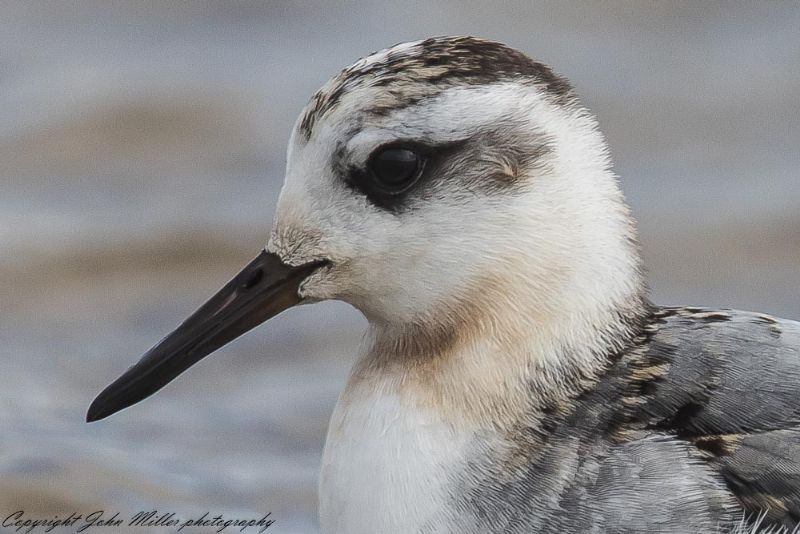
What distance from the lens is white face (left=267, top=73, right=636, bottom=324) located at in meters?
4.80

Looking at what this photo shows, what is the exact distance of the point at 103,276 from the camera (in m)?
8.20

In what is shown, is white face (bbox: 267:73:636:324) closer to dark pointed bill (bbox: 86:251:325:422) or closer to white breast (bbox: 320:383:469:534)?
dark pointed bill (bbox: 86:251:325:422)

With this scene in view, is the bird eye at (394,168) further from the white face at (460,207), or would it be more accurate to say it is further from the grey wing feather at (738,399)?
the grey wing feather at (738,399)

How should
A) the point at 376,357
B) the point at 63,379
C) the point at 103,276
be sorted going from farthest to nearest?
1. the point at 103,276
2. the point at 63,379
3. the point at 376,357

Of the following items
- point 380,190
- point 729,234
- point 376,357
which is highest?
point 380,190

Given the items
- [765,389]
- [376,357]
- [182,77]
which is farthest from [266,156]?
[765,389]

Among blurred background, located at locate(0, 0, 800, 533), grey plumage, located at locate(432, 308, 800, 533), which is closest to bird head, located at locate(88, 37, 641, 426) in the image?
grey plumage, located at locate(432, 308, 800, 533)

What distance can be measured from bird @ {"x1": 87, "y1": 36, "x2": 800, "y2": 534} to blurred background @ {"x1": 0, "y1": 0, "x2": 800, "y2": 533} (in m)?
1.85

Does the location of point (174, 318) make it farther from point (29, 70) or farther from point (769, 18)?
point (769, 18)

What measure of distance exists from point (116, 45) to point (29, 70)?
1.81ft

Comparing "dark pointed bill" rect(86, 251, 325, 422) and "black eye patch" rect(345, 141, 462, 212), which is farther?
"dark pointed bill" rect(86, 251, 325, 422)

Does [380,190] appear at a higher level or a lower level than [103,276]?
higher

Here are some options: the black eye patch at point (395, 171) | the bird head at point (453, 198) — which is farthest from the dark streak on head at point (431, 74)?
the black eye patch at point (395, 171)

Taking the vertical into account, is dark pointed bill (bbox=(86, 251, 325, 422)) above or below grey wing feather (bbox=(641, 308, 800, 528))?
above
